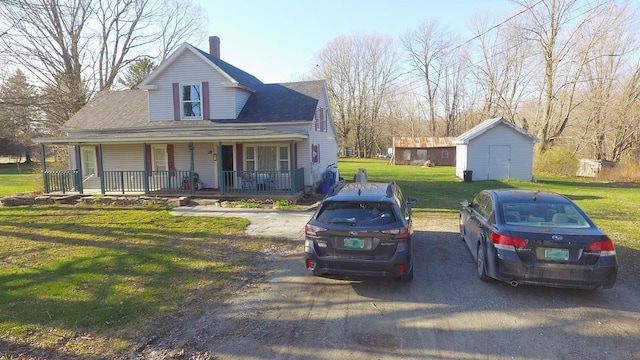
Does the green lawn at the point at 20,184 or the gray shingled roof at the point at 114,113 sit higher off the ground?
the gray shingled roof at the point at 114,113

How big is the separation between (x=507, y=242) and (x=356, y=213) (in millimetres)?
2174

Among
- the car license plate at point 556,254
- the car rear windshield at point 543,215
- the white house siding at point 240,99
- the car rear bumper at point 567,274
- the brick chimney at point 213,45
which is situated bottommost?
the car rear bumper at point 567,274

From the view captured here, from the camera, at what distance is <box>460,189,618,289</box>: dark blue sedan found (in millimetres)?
4773

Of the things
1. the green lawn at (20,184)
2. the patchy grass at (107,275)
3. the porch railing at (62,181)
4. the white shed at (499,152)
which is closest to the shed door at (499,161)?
the white shed at (499,152)

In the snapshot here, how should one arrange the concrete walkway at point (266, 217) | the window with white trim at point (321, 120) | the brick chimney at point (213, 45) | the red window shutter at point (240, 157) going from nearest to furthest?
the concrete walkway at point (266, 217), the red window shutter at point (240, 157), the window with white trim at point (321, 120), the brick chimney at point (213, 45)

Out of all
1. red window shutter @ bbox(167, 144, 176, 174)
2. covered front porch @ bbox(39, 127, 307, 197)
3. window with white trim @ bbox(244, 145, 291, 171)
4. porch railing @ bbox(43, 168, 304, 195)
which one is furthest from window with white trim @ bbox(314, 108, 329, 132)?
red window shutter @ bbox(167, 144, 176, 174)

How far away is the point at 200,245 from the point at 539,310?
6819mm

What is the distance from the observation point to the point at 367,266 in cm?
520

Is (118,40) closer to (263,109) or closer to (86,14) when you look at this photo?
(86,14)

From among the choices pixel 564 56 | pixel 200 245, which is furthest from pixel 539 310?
pixel 564 56

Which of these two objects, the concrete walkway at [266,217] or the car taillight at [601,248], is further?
the concrete walkway at [266,217]

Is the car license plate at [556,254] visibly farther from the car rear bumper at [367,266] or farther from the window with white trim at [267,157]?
the window with white trim at [267,157]

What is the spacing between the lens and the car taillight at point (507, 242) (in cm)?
500

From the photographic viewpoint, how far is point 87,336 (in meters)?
4.29
